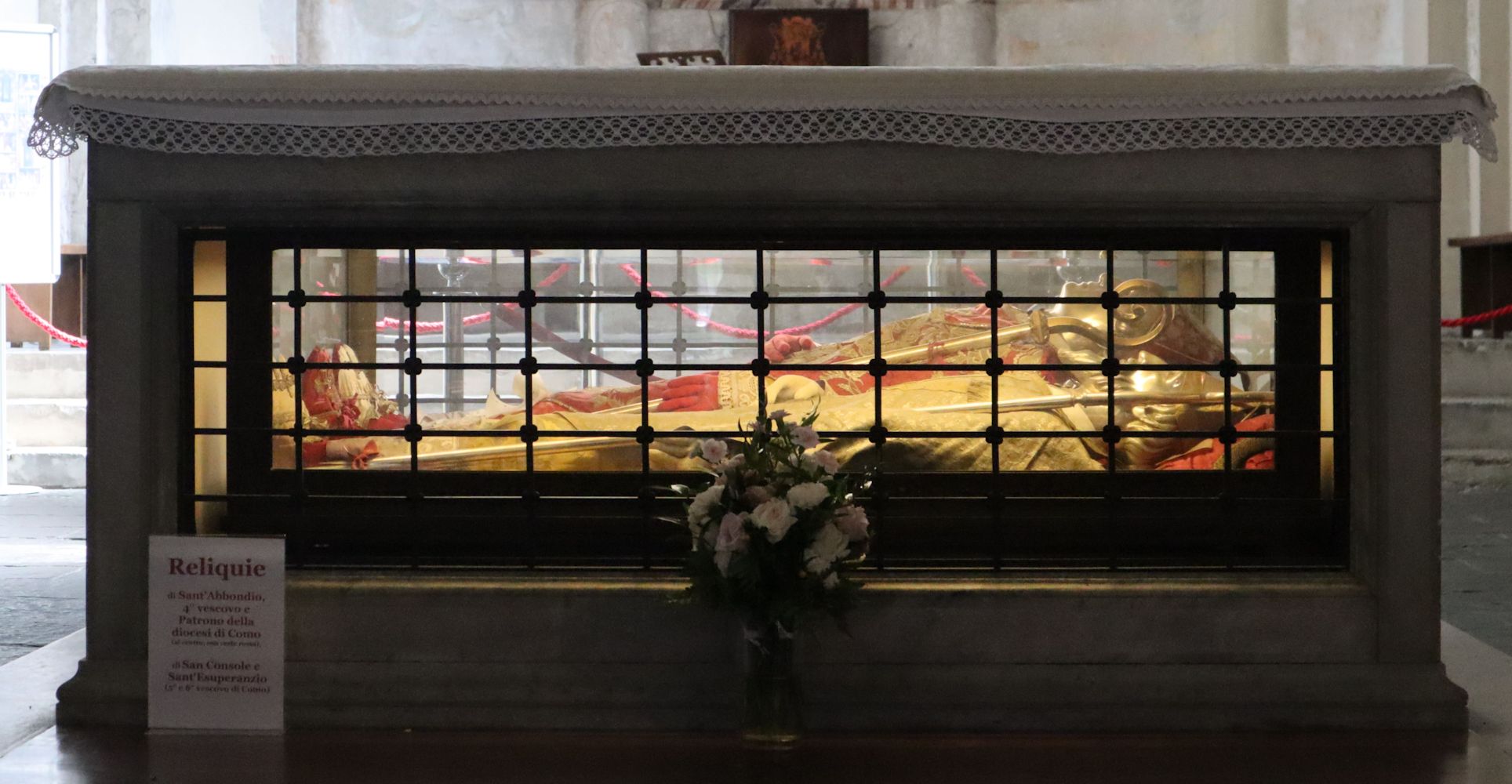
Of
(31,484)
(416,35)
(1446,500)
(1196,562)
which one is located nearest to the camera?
(1196,562)

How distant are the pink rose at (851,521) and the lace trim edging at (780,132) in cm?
86

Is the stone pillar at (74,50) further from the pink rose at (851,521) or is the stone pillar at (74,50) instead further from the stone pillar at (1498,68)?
the stone pillar at (1498,68)

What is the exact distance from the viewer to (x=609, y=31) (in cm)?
1133

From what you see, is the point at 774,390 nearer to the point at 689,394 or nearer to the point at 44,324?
the point at 689,394

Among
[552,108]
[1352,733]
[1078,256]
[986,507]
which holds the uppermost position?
[552,108]

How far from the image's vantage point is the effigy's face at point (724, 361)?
3.71 meters

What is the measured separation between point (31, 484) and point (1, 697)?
5.88m

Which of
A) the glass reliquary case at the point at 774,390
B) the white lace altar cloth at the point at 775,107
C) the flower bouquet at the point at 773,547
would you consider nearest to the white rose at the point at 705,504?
the flower bouquet at the point at 773,547

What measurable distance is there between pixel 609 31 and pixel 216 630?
8.57 m

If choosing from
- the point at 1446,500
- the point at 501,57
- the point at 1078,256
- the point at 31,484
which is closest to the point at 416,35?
the point at 501,57

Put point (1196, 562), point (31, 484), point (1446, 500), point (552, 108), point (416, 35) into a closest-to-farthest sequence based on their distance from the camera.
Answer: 1. point (552, 108)
2. point (1196, 562)
3. point (1446, 500)
4. point (31, 484)
5. point (416, 35)

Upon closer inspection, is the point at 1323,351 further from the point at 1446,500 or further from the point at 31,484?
the point at 31,484

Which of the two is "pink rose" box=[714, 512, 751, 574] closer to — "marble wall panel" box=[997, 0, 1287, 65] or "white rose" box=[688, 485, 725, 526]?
"white rose" box=[688, 485, 725, 526]

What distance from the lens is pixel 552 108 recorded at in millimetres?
3416
